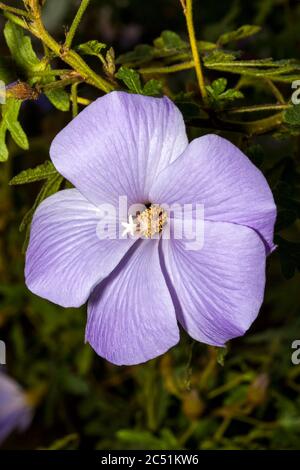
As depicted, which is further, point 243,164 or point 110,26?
point 110,26

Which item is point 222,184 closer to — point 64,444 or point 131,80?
Result: point 131,80

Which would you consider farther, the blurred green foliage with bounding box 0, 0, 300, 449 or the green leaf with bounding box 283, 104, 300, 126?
the blurred green foliage with bounding box 0, 0, 300, 449

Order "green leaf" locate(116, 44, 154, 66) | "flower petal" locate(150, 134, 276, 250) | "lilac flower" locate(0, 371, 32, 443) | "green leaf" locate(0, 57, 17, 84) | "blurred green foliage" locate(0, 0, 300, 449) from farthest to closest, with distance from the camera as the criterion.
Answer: "lilac flower" locate(0, 371, 32, 443) → "blurred green foliage" locate(0, 0, 300, 449) → "green leaf" locate(116, 44, 154, 66) → "green leaf" locate(0, 57, 17, 84) → "flower petal" locate(150, 134, 276, 250)

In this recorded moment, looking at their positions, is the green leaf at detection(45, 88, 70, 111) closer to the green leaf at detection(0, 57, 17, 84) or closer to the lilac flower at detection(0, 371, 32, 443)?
the green leaf at detection(0, 57, 17, 84)

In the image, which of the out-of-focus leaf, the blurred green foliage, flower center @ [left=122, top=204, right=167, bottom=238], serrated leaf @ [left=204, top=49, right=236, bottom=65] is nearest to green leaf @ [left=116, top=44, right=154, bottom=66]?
the blurred green foliage

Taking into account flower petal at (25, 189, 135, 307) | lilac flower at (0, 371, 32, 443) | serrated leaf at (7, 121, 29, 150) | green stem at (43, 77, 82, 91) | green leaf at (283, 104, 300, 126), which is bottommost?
lilac flower at (0, 371, 32, 443)

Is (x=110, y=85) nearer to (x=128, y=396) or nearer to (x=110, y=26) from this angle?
(x=128, y=396)

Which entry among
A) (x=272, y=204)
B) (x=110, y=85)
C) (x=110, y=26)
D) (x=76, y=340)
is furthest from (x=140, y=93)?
(x=110, y=26)

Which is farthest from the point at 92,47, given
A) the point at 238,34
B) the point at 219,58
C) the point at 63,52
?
the point at 238,34
